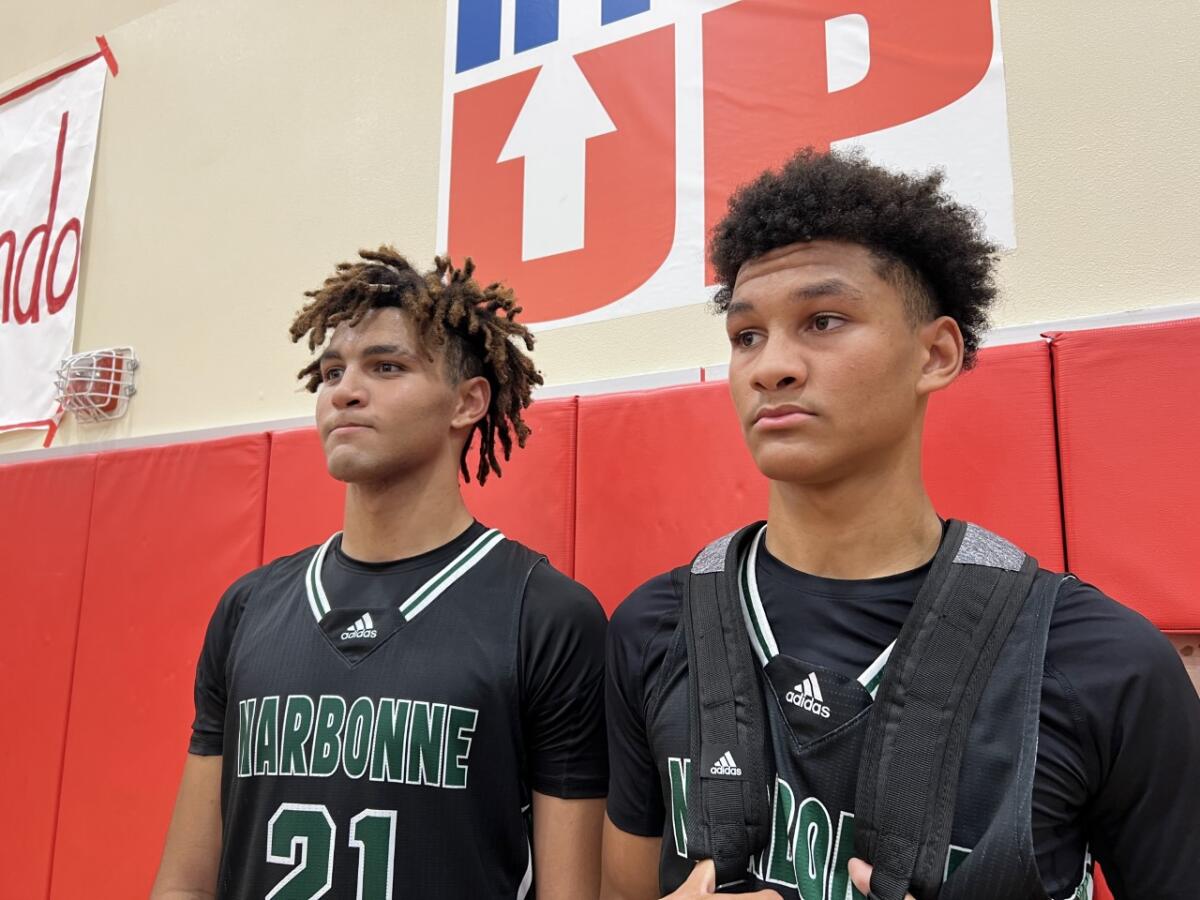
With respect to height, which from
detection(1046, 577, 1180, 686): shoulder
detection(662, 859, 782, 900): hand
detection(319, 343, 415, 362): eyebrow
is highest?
detection(319, 343, 415, 362): eyebrow

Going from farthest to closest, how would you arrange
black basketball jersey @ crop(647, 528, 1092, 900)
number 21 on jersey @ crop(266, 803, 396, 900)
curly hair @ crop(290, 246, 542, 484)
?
curly hair @ crop(290, 246, 542, 484)
number 21 on jersey @ crop(266, 803, 396, 900)
black basketball jersey @ crop(647, 528, 1092, 900)

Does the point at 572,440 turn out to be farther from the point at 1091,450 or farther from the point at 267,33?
the point at 267,33

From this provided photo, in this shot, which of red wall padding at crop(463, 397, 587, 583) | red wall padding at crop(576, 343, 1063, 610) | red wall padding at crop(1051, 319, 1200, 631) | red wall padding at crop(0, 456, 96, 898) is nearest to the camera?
red wall padding at crop(1051, 319, 1200, 631)

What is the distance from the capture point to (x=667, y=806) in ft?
3.22

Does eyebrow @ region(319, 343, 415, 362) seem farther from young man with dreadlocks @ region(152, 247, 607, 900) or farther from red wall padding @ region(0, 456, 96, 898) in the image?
red wall padding @ region(0, 456, 96, 898)

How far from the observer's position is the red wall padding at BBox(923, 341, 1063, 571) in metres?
1.39

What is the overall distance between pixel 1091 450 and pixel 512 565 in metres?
0.89

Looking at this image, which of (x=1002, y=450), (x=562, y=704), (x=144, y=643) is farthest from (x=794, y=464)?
(x=144, y=643)

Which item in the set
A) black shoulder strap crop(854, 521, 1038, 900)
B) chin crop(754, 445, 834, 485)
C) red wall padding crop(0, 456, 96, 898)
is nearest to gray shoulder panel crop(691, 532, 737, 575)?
chin crop(754, 445, 834, 485)

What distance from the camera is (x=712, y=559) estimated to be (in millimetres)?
1087

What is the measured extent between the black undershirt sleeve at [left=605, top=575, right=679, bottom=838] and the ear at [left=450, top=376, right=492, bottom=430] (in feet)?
1.76

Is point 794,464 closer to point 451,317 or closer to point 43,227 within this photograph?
point 451,317

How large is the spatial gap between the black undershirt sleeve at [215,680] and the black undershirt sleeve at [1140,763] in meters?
1.20

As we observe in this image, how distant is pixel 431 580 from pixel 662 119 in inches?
47.8
